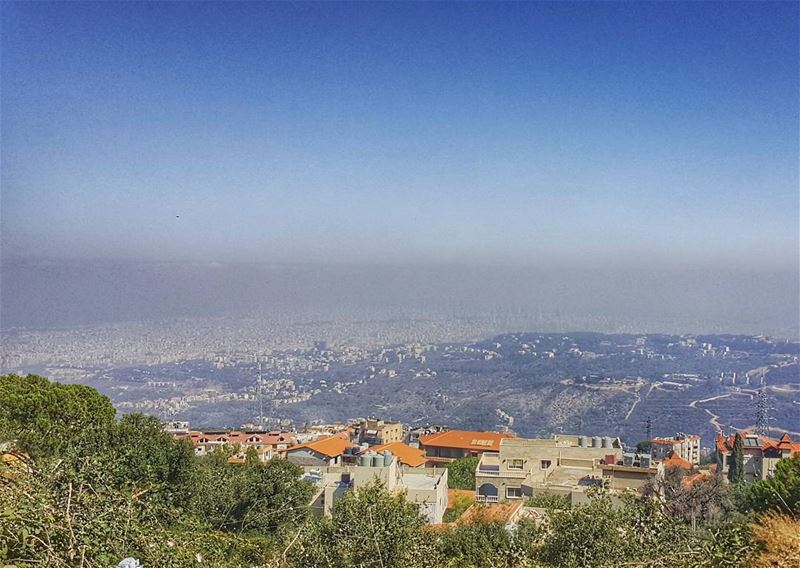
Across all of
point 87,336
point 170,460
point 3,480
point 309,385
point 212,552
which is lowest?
point 309,385

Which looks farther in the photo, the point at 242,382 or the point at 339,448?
the point at 242,382

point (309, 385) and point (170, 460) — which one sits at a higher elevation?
point (170, 460)

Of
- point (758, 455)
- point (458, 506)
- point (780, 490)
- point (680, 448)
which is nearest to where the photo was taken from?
point (780, 490)

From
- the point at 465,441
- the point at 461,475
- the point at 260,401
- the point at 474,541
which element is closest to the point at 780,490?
the point at 474,541

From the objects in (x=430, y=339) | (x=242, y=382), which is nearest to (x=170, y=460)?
(x=242, y=382)

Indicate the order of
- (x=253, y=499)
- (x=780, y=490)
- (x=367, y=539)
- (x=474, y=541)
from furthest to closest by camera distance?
(x=780, y=490) → (x=253, y=499) → (x=474, y=541) → (x=367, y=539)

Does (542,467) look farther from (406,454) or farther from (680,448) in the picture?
(680,448)

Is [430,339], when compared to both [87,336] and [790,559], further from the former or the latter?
[790,559]
